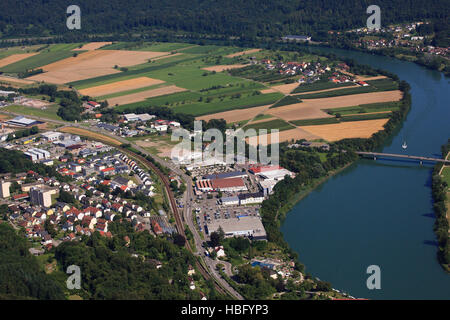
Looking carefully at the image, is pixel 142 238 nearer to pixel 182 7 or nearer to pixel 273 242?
pixel 273 242

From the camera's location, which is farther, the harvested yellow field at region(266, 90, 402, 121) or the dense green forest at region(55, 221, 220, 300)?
the harvested yellow field at region(266, 90, 402, 121)

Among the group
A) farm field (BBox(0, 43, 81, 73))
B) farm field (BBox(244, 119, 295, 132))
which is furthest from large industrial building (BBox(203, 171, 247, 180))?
farm field (BBox(0, 43, 81, 73))

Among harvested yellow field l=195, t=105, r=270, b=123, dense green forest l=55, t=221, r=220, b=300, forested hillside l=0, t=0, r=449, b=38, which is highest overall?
forested hillside l=0, t=0, r=449, b=38

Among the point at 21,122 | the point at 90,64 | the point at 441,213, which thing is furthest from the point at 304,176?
the point at 90,64

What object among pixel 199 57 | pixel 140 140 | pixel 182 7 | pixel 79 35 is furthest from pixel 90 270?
pixel 182 7

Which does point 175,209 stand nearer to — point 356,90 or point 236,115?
point 236,115

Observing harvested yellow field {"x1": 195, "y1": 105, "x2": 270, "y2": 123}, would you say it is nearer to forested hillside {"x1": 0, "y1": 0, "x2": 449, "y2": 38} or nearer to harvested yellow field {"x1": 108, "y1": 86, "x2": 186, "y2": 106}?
harvested yellow field {"x1": 108, "y1": 86, "x2": 186, "y2": 106}

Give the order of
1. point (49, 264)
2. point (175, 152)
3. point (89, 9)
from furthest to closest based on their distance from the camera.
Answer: point (89, 9) < point (175, 152) < point (49, 264)
